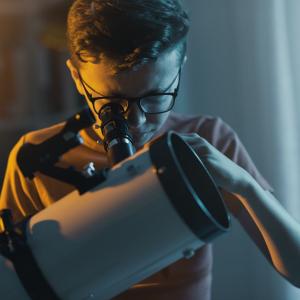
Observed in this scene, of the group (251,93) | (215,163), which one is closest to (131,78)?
(215,163)

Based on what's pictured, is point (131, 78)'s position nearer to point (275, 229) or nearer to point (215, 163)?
point (215, 163)

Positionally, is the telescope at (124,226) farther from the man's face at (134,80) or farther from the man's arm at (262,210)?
the man's face at (134,80)

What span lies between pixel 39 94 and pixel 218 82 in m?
0.73

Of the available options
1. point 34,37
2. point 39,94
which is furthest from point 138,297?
point 34,37

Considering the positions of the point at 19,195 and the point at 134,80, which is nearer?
the point at 134,80

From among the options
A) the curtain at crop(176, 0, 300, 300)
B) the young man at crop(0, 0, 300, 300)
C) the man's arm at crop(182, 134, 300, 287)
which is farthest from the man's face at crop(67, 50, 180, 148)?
the curtain at crop(176, 0, 300, 300)

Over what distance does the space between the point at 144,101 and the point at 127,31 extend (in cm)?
15

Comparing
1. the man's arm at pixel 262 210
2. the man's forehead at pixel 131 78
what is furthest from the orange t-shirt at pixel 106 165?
the man's forehead at pixel 131 78

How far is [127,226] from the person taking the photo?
0.76m

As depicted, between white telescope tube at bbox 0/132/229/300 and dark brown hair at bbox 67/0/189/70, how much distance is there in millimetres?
266

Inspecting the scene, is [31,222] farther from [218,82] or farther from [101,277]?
[218,82]

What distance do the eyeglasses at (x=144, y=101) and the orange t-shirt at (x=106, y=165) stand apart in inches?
9.0

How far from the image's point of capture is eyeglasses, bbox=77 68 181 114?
103 centimetres

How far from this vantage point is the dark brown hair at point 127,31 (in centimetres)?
101
